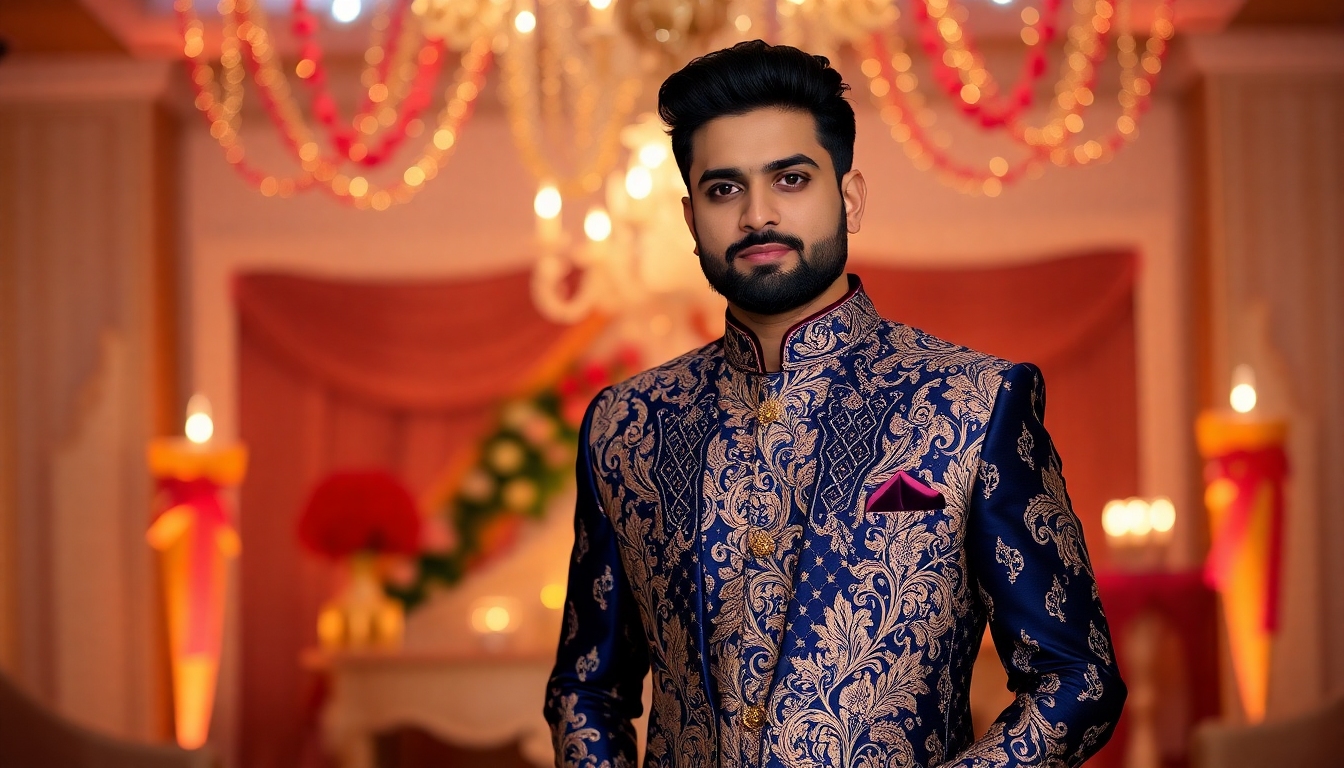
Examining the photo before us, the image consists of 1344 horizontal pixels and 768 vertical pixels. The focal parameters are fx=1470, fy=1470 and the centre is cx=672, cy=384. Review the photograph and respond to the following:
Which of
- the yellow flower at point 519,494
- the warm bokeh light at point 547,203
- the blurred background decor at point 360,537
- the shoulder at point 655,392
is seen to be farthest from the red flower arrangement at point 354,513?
Result: the shoulder at point 655,392

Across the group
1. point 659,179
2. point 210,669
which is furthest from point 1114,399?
point 210,669

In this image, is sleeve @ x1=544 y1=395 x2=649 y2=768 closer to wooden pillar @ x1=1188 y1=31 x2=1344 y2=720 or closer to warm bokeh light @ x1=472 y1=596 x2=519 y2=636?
warm bokeh light @ x1=472 y1=596 x2=519 y2=636

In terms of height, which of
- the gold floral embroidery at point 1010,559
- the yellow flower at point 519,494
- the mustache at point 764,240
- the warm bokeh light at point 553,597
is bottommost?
the warm bokeh light at point 553,597

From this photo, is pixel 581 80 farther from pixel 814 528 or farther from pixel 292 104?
pixel 814 528

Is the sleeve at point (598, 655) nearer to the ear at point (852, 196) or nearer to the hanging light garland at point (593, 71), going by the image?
the ear at point (852, 196)

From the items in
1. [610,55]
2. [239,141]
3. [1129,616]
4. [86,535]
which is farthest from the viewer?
[239,141]

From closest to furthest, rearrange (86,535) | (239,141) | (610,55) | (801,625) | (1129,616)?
(801,625), (610,55), (1129,616), (86,535), (239,141)

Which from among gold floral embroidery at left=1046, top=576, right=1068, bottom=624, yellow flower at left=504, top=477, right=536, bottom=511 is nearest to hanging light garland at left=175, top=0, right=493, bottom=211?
yellow flower at left=504, top=477, right=536, bottom=511

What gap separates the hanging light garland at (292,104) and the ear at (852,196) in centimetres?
220

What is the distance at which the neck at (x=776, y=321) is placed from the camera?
1.56 m

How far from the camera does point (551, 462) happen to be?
5.21 m

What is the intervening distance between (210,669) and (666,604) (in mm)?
3706

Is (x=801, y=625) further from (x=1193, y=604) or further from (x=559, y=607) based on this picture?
(x=1193, y=604)

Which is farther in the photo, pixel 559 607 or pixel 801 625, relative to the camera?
pixel 559 607
